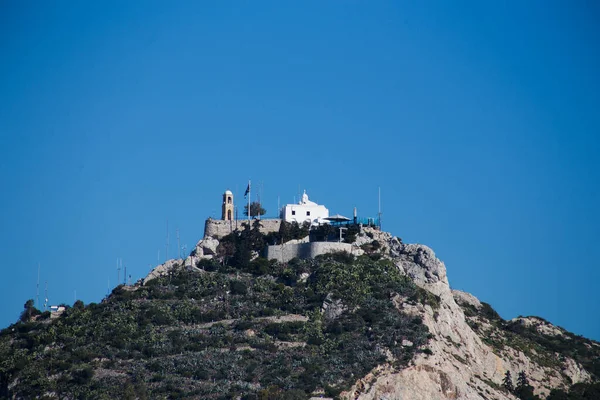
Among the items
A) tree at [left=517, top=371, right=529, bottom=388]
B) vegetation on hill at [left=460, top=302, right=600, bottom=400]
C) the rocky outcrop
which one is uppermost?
the rocky outcrop

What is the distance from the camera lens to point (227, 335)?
90.2 meters

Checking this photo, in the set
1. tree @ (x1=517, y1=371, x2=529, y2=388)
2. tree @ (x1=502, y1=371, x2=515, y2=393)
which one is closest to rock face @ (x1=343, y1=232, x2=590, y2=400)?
tree @ (x1=502, y1=371, x2=515, y2=393)

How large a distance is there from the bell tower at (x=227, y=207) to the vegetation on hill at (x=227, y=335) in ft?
20.4

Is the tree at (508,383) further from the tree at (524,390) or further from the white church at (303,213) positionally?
the white church at (303,213)

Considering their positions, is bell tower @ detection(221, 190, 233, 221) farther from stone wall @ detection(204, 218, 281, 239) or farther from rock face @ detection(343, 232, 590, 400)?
rock face @ detection(343, 232, 590, 400)

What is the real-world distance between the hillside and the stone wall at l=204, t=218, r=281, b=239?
92 centimetres

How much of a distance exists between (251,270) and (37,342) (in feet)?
60.9

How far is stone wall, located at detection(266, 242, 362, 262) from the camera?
10012 centimetres

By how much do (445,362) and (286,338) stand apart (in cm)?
1161

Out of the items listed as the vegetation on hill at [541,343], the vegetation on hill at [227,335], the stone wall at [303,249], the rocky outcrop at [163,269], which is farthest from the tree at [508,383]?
the rocky outcrop at [163,269]

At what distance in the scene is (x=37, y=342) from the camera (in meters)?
91.4

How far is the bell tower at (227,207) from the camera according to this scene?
108m

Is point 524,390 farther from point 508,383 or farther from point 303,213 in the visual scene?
point 303,213

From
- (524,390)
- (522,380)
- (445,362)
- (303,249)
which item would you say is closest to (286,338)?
(445,362)
